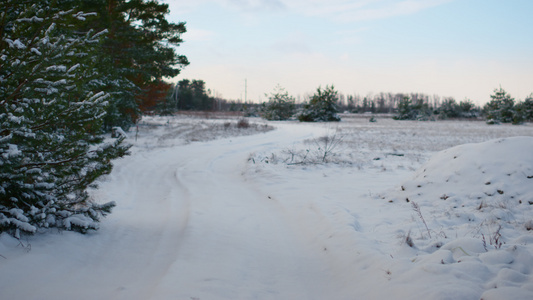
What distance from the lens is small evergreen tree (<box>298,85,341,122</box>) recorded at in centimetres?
3931

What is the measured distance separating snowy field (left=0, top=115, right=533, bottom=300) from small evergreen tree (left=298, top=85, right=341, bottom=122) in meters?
32.8

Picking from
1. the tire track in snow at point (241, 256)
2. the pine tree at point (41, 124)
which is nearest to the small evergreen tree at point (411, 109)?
the tire track in snow at point (241, 256)

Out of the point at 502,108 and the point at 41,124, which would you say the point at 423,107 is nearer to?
the point at 502,108

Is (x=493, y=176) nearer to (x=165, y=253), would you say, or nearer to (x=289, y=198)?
(x=289, y=198)

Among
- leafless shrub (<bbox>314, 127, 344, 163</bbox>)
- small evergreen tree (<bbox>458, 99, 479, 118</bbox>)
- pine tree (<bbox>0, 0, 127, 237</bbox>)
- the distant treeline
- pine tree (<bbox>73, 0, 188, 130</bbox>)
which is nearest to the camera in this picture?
pine tree (<bbox>0, 0, 127, 237</bbox>)

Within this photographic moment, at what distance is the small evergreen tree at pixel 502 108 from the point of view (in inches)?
1447

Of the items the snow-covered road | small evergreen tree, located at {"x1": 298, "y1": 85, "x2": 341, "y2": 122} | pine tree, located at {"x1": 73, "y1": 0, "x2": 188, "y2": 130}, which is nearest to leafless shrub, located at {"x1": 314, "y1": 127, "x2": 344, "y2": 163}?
the snow-covered road

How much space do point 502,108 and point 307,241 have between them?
44.3 meters

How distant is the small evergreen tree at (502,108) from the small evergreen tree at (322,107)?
20242 millimetres

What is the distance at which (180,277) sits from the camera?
3012 mm

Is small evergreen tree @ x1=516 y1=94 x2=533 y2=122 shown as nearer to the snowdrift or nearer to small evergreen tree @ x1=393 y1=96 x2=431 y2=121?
small evergreen tree @ x1=393 y1=96 x2=431 y2=121

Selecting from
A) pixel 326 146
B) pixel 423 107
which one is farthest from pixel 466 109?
pixel 326 146

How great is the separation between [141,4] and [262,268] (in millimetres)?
15922

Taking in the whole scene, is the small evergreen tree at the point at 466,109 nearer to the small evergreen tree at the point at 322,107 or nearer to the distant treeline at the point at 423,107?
the distant treeline at the point at 423,107
